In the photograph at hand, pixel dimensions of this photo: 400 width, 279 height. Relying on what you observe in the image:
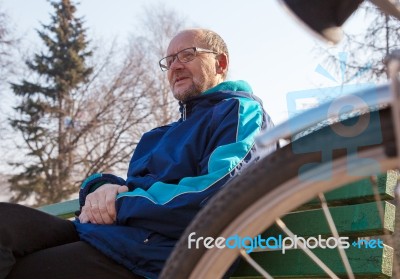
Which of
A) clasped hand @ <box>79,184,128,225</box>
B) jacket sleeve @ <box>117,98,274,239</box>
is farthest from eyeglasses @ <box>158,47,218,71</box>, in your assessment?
clasped hand @ <box>79,184,128,225</box>

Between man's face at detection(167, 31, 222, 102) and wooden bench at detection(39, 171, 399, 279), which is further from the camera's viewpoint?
man's face at detection(167, 31, 222, 102)

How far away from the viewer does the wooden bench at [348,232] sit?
175cm

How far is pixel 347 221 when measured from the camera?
6.09ft

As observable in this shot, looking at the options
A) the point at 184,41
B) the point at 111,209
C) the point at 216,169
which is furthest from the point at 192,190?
the point at 184,41

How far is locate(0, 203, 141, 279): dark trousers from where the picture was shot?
182cm

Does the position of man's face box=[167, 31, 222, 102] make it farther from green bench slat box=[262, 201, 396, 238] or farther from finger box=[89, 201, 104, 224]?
green bench slat box=[262, 201, 396, 238]

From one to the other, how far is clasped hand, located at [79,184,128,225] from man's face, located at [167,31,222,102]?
630 millimetres

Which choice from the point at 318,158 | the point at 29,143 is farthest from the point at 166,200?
the point at 29,143

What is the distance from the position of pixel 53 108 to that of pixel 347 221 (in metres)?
16.9

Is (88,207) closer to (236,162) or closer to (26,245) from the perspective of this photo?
(26,245)

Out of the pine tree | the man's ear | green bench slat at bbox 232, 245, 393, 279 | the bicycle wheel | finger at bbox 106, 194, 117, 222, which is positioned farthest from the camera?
the pine tree

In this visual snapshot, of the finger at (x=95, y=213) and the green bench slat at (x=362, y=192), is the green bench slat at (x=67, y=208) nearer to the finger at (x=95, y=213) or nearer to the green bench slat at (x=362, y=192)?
the finger at (x=95, y=213)

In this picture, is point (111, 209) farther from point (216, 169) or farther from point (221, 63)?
point (221, 63)

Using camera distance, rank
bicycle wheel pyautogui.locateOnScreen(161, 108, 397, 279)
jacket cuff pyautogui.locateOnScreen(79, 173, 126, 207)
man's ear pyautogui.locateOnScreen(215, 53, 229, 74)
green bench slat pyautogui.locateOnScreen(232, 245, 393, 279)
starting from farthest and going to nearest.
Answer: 1. man's ear pyautogui.locateOnScreen(215, 53, 229, 74)
2. jacket cuff pyautogui.locateOnScreen(79, 173, 126, 207)
3. green bench slat pyautogui.locateOnScreen(232, 245, 393, 279)
4. bicycle wheel pyautogui.locateOnScreen(161, 108, 397, 279)
